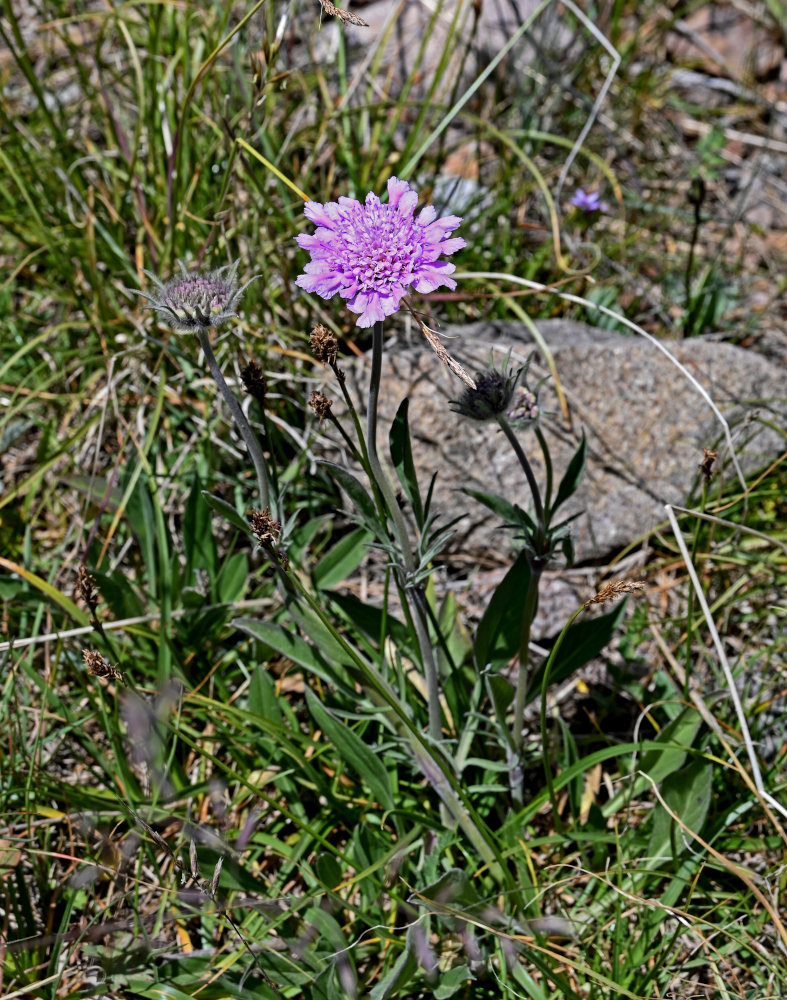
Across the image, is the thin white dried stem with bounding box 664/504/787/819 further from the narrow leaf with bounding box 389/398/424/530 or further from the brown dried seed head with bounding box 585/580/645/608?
the narrow leaf with bounding box 389/398/424/530

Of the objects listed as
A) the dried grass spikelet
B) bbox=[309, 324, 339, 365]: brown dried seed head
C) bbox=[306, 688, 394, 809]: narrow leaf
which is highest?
the dried grass spikelet

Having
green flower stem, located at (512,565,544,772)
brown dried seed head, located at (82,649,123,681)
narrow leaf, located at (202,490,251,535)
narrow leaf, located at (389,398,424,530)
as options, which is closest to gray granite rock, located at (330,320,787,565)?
green flower stem, located at (512,565,544,772)

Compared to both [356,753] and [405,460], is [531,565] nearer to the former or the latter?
[405,460]

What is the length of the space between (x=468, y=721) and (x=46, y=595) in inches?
46.7

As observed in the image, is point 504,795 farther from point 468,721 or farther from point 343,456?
point 343,456

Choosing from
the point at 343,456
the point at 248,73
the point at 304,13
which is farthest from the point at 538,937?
the point at 304,13

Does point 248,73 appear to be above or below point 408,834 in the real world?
above

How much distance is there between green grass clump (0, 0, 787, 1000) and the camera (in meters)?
1.84

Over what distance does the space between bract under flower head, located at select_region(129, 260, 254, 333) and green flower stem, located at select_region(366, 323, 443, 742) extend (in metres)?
0.29

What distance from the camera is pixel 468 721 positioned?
205cm

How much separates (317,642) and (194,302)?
804mm

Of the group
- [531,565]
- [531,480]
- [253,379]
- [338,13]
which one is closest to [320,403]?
[253,379]

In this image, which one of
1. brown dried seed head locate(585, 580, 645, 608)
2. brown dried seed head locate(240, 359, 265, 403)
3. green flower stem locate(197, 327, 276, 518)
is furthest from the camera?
brown dried seed head locate(240, 359, 265, 403)

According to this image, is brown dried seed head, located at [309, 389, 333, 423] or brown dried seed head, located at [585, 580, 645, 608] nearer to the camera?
brown dried seed head, located at [585, 580, 645, 608]
